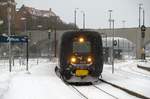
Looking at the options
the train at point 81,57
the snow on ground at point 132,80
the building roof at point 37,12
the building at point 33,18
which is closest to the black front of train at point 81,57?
the train at point 81,57

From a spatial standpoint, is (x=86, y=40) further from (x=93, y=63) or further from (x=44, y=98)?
(x=44, y=98)

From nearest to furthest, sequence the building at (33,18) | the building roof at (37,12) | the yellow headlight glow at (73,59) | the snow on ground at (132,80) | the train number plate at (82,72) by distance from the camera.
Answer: the snow on ground at (132,80)
the train number plate at (82,72)
the yellow headlight glow at (73,59)
the building at (33,18)
the building roof at (37,12)

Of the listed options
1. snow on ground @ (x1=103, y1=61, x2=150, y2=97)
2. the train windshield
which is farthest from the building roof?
the train windshield

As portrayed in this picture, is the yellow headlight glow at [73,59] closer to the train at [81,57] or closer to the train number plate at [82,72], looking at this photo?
the train at [81,57]

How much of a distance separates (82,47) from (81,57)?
0.91m

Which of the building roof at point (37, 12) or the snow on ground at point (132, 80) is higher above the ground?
the building roof at point (37, 12)

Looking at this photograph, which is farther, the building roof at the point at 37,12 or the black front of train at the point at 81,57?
the building roof at the point at 37,12

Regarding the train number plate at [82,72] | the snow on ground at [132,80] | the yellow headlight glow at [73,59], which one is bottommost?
the snow on ground at [132,80]

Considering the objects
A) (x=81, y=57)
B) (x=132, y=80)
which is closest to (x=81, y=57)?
(x=81, y=57)

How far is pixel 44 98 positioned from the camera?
2173 cm

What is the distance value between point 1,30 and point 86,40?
88633 millimetres

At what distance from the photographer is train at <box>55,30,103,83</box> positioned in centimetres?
3083

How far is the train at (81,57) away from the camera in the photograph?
101 feet

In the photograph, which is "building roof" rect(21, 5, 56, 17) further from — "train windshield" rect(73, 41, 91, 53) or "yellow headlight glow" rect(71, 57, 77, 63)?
"yellow headlight glow" rect(71, 57, 77, 63)
